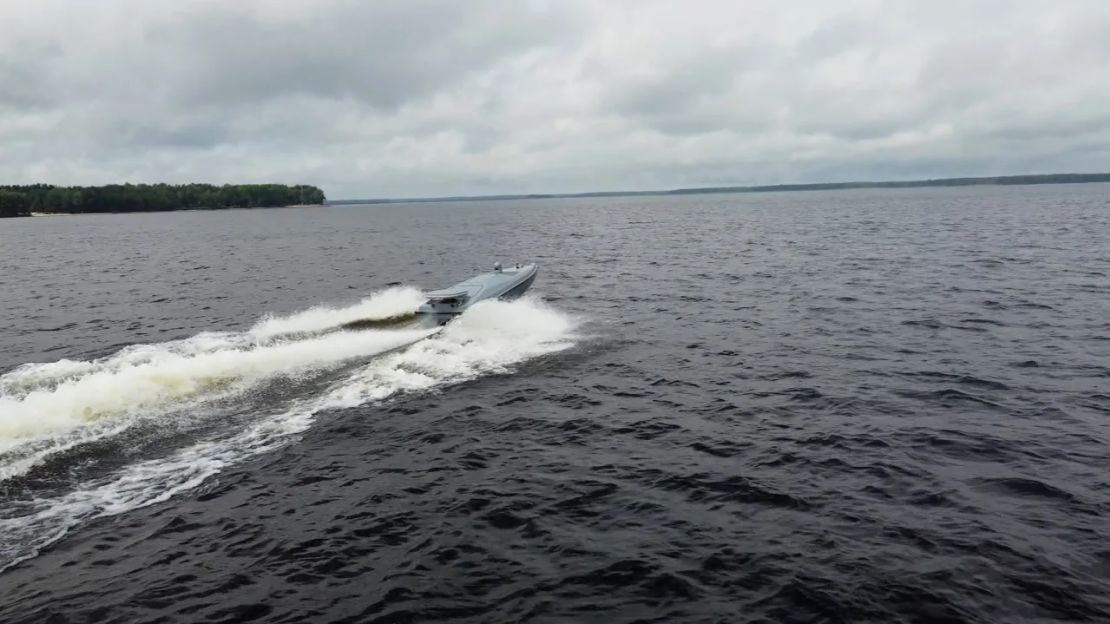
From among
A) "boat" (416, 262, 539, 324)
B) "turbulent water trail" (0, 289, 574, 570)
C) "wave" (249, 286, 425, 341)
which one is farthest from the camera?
"wave" (249, 286, 425, 341)

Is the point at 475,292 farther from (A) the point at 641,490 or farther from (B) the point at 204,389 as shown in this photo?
(A) the point at 641,490

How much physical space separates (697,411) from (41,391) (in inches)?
642

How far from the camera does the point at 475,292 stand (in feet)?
85.9

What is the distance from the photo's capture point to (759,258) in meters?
49.9

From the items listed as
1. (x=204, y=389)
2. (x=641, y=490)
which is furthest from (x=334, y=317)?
(x=641, y=490)

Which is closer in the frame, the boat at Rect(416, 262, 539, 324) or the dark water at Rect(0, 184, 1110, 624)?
the dark water at Rect(0, 184, 1110, 624)

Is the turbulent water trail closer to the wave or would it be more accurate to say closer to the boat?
the wave

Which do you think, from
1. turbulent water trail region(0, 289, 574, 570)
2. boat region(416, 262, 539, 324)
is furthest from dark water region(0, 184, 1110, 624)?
boat region(416, 262, 539, 324)

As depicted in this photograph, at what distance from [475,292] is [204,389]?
11307 millimetres

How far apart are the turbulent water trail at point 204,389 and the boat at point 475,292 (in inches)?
23.6

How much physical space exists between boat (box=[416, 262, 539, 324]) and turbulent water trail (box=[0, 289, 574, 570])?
0.60 m

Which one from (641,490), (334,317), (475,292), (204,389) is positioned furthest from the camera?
(475,292)

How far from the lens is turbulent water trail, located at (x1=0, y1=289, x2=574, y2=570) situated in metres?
11.9

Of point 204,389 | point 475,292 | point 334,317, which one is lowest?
point 204,389
